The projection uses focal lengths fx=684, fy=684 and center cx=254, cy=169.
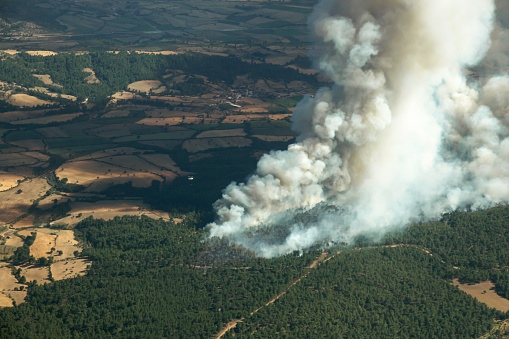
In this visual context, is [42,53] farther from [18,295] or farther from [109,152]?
[18,295]

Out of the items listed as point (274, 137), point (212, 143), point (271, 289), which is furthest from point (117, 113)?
point (271, 289)

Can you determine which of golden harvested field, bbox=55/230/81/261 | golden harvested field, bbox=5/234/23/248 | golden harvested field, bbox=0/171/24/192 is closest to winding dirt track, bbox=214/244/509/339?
golden harvested field, bbox=55/230/81/261

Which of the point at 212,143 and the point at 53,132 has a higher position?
the point at 53,132

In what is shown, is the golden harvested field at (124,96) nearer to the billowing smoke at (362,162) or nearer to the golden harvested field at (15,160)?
the golden harvested field at (15,160)

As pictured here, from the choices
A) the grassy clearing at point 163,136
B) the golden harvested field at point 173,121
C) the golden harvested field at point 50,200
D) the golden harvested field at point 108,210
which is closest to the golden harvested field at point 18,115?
the golden harvested field at point 173,121

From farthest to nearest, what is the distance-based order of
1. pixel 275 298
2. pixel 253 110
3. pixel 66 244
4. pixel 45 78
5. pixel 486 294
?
pixel 45 78 → pixel 253 110 → pixel 66 244 → pixel 486 294 → pixel 275 298

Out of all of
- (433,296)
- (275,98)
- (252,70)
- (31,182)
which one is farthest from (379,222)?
(252,70)

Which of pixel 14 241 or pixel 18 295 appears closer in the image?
pixel 18 295

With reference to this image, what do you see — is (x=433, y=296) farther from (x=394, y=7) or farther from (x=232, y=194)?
(x=394, y=7)
